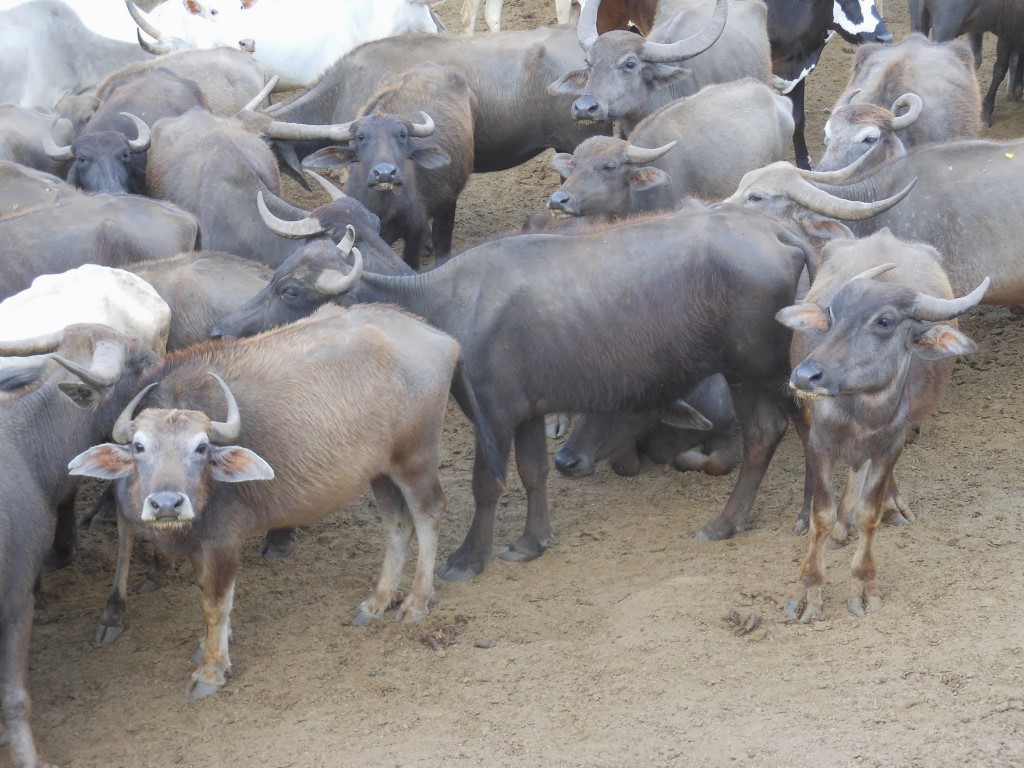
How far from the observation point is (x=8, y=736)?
621 centimetres

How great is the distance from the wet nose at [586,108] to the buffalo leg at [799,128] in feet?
9.58

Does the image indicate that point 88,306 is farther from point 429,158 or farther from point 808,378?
point 808,378

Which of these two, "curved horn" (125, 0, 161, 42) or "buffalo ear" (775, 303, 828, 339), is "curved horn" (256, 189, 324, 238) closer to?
"buffalo ear" (775, 303, 828, 339)

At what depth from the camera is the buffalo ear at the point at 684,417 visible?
834 cm

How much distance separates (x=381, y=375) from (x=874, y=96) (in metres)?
5.14

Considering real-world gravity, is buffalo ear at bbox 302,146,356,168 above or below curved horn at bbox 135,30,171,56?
above

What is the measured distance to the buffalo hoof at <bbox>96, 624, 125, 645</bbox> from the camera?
7.20 metres

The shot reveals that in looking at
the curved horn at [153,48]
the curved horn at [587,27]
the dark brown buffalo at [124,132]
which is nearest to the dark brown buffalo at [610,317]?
the dark brown buffalo at [124,132]

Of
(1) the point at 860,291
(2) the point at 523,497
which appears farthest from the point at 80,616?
(1) the point at 860,291

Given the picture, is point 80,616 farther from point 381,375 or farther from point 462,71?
point 462,71

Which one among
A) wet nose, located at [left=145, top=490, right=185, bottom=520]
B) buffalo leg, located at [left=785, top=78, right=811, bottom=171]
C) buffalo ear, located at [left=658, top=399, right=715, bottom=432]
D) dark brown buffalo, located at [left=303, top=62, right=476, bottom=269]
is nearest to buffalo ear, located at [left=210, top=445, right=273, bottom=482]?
wet nose, located at [left=145, top=490, right=185, bottom=520]

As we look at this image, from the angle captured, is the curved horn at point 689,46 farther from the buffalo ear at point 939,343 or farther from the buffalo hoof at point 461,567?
the buffalo ear at point 939,343

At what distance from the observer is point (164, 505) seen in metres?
5.86

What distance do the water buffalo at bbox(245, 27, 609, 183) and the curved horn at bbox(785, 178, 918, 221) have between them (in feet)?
10.4
